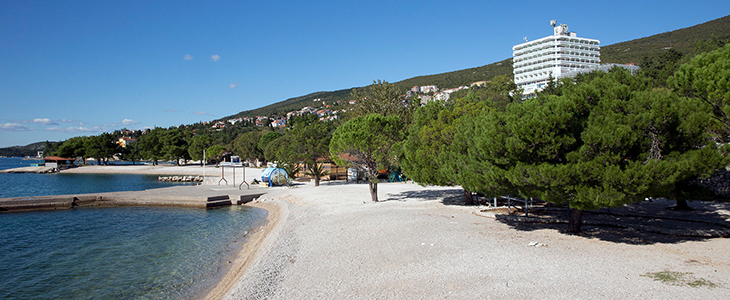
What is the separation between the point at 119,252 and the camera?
12930 millimetres

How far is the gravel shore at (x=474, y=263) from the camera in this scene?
6414 millimetres

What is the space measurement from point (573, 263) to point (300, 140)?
921 inches

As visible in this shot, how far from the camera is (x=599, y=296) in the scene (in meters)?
5.93

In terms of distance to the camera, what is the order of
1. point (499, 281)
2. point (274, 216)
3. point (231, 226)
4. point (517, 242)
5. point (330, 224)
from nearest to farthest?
point (499, 281), point (517, 242), point (330, 224), point (231, 226), point (274, 216)

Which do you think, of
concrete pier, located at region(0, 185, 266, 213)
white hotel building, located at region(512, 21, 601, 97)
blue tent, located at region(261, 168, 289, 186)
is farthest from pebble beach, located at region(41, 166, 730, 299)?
white hotel building, located at region(512, 21, 601, 97)

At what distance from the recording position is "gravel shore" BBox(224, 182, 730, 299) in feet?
21.0

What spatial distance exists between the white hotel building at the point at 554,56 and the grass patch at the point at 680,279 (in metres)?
110

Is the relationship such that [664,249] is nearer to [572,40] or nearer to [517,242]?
[517,242]

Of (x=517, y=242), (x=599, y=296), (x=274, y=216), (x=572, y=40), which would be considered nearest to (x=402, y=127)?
(x=274, y=216)

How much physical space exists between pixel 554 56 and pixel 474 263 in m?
119

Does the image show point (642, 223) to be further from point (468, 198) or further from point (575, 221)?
point (468, 198)

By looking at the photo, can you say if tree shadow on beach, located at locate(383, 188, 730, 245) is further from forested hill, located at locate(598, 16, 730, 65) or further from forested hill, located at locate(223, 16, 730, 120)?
forested hill, located at locate(223, 16, 730, 120)

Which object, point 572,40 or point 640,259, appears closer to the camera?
point 640,259

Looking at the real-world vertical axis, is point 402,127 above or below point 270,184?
above
